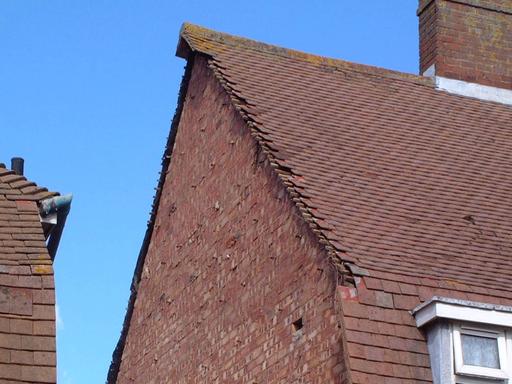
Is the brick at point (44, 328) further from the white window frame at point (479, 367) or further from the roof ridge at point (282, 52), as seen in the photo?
the roof ridge at point (282, 52)

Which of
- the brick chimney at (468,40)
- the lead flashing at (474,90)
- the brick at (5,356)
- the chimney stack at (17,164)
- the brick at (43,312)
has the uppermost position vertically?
the brick chimney at (468,40)

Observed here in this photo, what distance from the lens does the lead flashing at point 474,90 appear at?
18547 millimetres

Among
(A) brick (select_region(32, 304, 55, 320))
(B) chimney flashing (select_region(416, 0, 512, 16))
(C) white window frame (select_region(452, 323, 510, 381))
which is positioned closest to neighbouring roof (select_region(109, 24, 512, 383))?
(C) white window frame (select_region(452, 323, 510, 381))

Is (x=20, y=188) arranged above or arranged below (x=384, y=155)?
below

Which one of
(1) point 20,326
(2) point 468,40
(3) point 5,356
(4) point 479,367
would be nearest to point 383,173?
(4) point 479,367

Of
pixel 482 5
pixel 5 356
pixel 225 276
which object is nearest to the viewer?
pixel 5 356

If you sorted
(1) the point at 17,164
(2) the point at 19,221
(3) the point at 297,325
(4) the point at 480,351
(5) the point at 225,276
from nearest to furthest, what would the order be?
1. (2) the point at 19,221
2. (4) the point at 480,351
3. (1) the point at 17,164
4. (3) the point at 297,325
5. (5) the point at 225,276

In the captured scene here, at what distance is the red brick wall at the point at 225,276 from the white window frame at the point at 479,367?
1.12 meters

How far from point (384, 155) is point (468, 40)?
4878mm

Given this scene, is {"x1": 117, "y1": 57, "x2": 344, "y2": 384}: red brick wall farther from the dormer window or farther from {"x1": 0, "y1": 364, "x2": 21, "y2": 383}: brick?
{"x1": 0, "y1": 364, "x2": 21, "y2": 383}: brick

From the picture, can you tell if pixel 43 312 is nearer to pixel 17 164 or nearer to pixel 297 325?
pixel 17 164

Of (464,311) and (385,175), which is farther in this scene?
(385,175)

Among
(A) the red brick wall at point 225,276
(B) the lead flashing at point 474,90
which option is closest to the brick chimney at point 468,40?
(B) the lead flashing at point 474,90

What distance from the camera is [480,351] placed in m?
12.0
